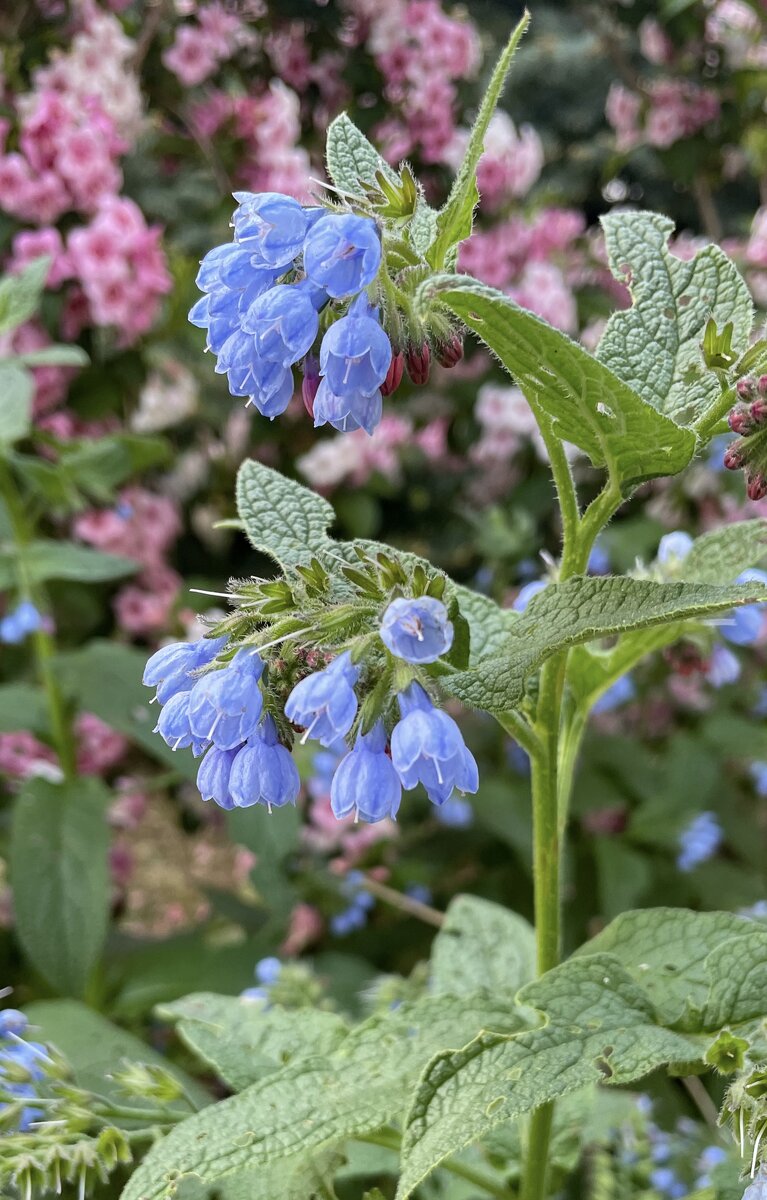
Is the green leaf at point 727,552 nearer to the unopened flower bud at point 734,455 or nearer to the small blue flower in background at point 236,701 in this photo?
the unopened flower bud at point 734,455

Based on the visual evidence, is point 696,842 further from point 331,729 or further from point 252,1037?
point 331,729

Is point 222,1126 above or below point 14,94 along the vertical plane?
below

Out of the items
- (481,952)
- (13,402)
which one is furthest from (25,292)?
(481,952)

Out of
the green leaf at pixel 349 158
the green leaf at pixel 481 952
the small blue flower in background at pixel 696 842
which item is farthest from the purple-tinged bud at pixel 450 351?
the small blue flower in background at pixel 696 842

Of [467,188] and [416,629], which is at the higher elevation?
[467,188]

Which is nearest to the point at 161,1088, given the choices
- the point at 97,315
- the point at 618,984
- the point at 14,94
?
the point at 618,984

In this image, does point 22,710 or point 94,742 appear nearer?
point 22,710

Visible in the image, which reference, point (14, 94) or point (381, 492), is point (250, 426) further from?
point (14, 94)

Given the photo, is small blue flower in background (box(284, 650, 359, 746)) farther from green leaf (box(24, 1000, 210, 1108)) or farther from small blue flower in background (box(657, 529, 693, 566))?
green leaf (box(24, 1000, 210, 1108))
